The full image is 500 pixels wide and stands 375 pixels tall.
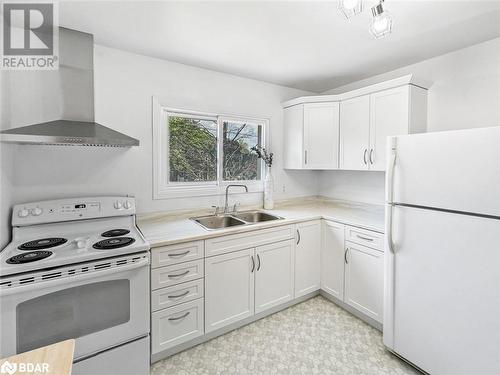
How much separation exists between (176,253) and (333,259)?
5.06 ft

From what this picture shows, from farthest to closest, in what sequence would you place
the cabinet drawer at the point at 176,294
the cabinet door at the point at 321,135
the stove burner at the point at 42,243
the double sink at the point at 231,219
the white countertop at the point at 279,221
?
the cabinet door at the point at 321,135 < the double sink at the point at 231,219 < the white countertop at the point at 279,221 < the cabinet drawer at the point at 176,294 < the stove burner at the point at 42,243

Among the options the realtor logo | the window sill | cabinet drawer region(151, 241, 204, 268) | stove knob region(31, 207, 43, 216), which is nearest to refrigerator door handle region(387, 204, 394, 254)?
cabinet drawer region(151, 241, 204, 268)

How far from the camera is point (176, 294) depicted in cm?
179

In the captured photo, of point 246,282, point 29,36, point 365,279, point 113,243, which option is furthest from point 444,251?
point 29,36

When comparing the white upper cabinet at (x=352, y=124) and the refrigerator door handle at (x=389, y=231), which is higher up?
the white upper cabinet at (x=352, y=124)

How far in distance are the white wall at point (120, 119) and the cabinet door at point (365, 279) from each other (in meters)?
1.28

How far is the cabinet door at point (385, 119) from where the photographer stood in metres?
2.12

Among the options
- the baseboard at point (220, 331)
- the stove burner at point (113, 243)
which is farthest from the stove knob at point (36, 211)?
the baseboard at point (220, 331)

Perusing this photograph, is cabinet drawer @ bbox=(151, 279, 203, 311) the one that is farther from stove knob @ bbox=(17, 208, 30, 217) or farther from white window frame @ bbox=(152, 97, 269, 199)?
stove knob @ bbox=(17, 208, 30, 217)

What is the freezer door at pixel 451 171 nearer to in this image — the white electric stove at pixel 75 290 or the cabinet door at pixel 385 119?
the cabinet door at pixel 385 119

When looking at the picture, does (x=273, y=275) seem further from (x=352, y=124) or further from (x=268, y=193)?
(x=352, y=124)

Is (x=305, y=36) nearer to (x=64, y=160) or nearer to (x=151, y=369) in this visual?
(x=64, y=160)

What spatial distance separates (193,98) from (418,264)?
2.31 meters

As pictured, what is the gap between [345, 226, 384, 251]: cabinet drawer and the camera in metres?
2.03
